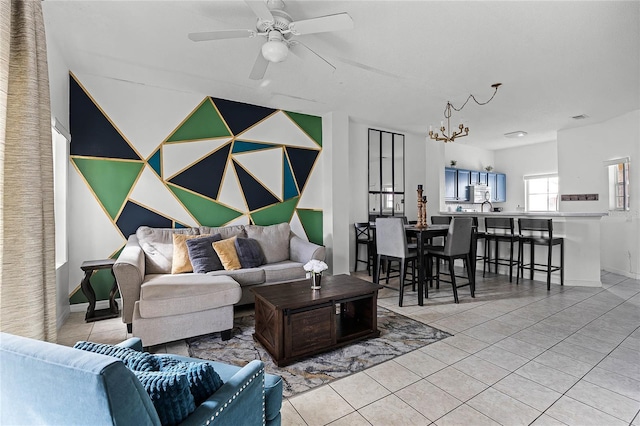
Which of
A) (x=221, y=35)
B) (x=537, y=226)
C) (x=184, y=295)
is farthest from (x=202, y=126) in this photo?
(x=537, y=226)

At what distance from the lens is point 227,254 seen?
3.59 meters

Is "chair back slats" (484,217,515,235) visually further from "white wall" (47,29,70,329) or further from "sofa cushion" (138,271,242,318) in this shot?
"white wall" (47,29,70,329)

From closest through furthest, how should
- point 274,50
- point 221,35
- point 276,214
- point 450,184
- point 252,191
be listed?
point 221,35, point 274,50, point 252,191, point 276,214, point 450,184

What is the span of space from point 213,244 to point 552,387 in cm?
327

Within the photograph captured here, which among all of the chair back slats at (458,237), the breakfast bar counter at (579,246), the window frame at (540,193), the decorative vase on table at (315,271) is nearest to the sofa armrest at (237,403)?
the decorative vase on table at (315,271)

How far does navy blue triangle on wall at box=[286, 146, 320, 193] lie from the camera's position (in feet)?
16.2

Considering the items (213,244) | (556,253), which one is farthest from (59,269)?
(556,253)

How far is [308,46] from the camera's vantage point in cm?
298

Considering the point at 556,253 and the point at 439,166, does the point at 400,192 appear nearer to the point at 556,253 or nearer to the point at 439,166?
the point at 439,166

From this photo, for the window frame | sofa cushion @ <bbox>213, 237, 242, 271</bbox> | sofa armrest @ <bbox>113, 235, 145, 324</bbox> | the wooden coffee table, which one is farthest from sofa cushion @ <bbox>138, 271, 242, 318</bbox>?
the window frame

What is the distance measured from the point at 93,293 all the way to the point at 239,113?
2860mm

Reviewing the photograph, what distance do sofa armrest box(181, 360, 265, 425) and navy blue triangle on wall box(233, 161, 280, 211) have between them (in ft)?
11.5

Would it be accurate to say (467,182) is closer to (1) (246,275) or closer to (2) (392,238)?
(2) (392,238)

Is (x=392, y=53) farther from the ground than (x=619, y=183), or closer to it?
farther from the ground
